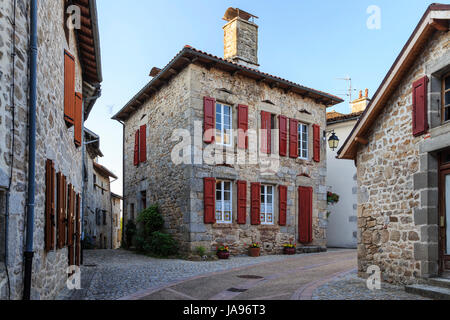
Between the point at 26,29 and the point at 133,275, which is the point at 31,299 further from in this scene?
the point at 133,275

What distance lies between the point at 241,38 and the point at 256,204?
6.52m

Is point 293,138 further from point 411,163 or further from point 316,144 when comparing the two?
point 411,163

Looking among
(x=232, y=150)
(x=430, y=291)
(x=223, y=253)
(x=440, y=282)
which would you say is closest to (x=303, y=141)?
(x=232, y=150)

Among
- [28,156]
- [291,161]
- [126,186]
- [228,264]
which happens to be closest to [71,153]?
[28,156]

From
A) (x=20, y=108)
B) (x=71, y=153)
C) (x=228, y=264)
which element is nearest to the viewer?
(x=20, y=108)

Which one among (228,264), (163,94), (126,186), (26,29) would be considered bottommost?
(228,264)

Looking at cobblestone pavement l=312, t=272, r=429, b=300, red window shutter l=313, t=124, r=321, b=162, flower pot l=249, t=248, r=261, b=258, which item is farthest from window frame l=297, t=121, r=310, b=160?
cobblestone pavement l=312, t=272, r=429, b=300

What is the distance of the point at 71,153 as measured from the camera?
7992 millimetres

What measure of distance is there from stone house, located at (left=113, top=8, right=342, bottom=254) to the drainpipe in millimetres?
7656

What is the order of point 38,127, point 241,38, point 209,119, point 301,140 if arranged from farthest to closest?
point 241,38 < point 301,140 < point 209,119 < point 38,127

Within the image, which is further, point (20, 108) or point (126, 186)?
point (126, 186)

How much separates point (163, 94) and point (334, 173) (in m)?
8.60

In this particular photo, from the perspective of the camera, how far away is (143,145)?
51.6 ft

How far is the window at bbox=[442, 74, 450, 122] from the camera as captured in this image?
6703 millimetres
